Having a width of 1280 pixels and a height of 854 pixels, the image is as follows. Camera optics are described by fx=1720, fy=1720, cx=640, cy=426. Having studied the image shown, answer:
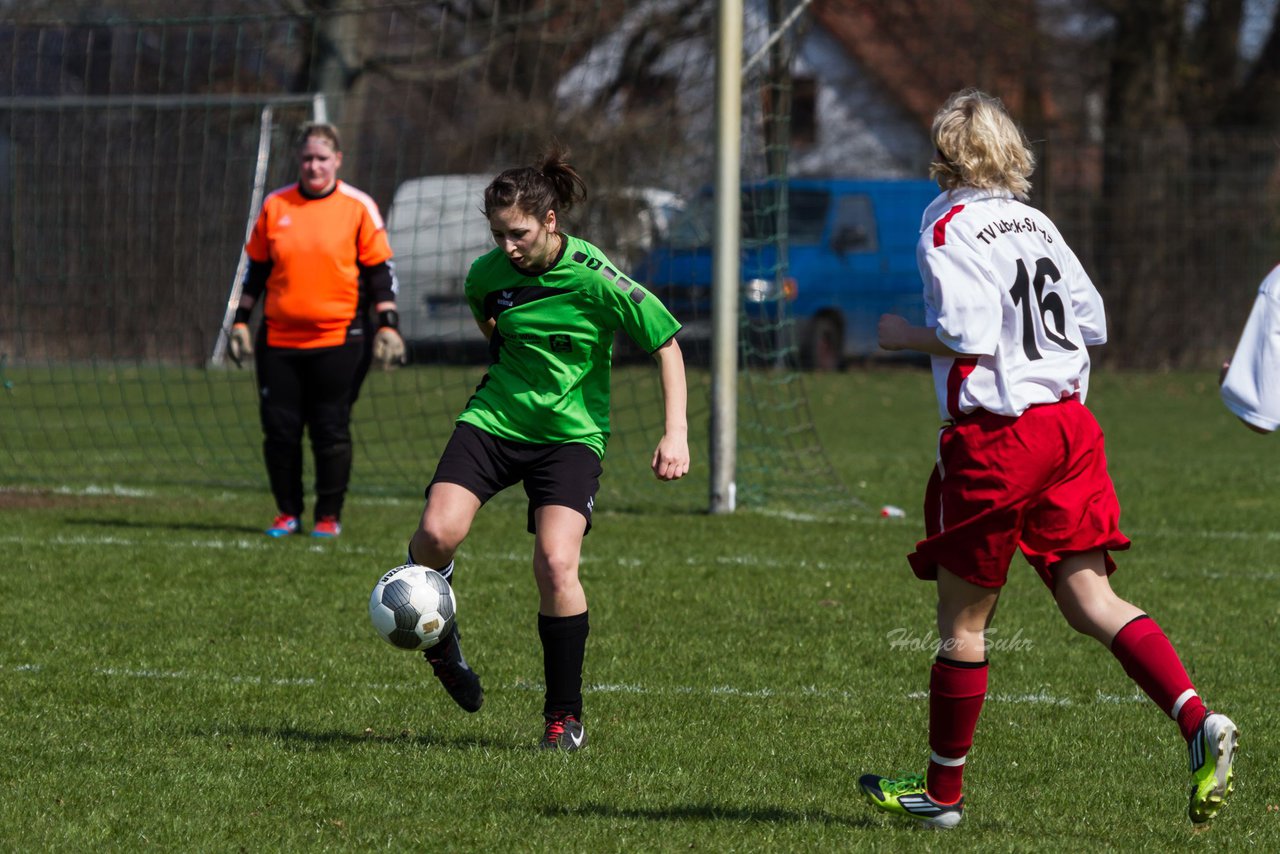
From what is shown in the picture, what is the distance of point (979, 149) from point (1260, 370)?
0.84 metres

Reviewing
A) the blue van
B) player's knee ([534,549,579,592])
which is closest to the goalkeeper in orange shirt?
player's knee ([534,549,579,592])

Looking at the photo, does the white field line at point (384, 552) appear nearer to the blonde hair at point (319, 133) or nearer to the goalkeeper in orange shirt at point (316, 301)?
the goalkeeper in orange shirt at point (316, 301)

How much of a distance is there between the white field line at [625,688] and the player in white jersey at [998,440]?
1.49m

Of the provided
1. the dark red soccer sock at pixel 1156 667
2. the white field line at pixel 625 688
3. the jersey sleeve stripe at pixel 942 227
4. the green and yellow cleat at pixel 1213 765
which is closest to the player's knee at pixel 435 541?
the white field line at pixel 625 688

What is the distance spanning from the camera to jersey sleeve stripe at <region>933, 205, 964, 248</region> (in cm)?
387

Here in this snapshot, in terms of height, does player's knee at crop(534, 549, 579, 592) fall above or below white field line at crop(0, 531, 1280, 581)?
above

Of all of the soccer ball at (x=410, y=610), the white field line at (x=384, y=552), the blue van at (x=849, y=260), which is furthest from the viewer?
the blue van at (x=849, y=260)

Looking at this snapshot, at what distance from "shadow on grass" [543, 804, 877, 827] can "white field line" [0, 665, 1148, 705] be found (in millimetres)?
1245

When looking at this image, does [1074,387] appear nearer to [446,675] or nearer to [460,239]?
[446,675]

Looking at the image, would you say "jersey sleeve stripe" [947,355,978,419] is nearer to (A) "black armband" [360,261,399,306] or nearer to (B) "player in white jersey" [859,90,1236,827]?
(B) "player in white jersey" [859,90,1236,827]

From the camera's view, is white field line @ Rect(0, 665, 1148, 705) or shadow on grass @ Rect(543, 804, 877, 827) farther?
white field line @ Rect(0, 665, 1148, 705)

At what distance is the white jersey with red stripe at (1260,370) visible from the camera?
11.3ft

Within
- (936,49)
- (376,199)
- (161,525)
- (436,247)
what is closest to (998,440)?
(161,525)

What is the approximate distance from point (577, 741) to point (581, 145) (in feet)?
28.0
